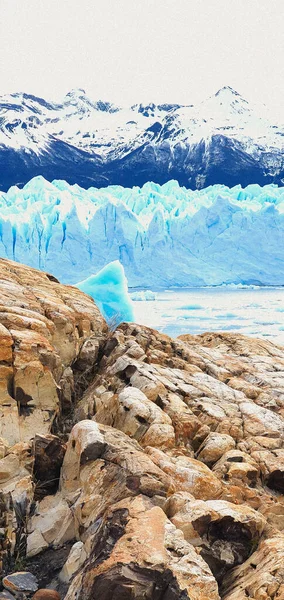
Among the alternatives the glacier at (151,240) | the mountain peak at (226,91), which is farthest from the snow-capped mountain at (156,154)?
the glacier at (151,240)

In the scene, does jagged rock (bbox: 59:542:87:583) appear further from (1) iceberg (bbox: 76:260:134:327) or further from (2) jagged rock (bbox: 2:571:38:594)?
(1) iceberg (bbox: 76:260:134:327)

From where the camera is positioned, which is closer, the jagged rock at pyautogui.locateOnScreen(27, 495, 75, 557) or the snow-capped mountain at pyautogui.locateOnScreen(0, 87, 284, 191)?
the jagged rock at pyautogui.locateOnScreen(27, 495, 75, 557)

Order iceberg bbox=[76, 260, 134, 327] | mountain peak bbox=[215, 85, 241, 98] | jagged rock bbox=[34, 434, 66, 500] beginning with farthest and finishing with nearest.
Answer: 1. mountain peak bbox=[215, 85, 241, 98]
2. iceberg bbox=[76, 260, 134, 327]
3. jagged rock bbox=[34, 434, 66, 500]

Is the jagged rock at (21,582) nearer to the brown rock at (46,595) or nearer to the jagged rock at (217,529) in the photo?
the brown rock at (46,595)

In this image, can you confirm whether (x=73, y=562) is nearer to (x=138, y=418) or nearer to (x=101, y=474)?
(x=101, y=474)

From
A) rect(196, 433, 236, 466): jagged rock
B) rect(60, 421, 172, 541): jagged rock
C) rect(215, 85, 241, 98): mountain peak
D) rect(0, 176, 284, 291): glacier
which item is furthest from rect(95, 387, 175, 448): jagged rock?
rect(215, 85, 241, 98): mountain peak

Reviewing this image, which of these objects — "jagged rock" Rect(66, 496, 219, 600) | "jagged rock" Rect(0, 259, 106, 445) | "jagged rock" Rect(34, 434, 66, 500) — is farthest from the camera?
"jagged rock" Rect(0, 259, 106, 445)

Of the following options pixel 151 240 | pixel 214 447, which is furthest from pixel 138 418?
pixel 151 240
